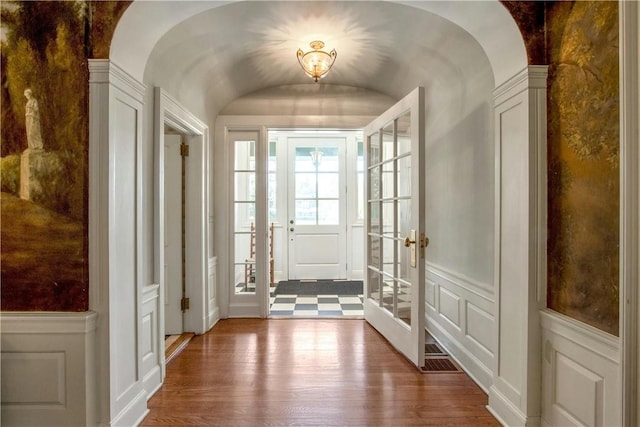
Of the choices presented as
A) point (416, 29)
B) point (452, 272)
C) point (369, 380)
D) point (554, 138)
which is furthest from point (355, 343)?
point (416, 29)

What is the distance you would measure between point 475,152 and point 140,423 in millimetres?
Result: 2757

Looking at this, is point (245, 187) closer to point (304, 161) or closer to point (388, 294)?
point (388, 294)

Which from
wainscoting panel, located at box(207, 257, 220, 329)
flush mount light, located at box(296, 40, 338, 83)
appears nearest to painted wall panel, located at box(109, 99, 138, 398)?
flush mount light, located at box(296, 40, 338, 83)

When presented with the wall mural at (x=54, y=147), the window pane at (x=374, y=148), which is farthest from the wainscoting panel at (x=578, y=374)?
the window pane at (x=374, y=148)

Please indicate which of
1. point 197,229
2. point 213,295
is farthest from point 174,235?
point 213,295

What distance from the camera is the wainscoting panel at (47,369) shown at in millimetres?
1653

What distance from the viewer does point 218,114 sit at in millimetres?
3682

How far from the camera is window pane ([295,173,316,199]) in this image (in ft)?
19.5

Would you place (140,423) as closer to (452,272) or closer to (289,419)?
(289,419)

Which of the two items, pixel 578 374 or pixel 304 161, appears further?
pixel 304 161

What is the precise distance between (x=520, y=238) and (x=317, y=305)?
2975 mm

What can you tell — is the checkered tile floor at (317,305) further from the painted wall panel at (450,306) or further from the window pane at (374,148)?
the window pane at (374,148)

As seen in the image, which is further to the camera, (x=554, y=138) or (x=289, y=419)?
(x=289, y=419)

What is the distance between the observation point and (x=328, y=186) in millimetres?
5969
